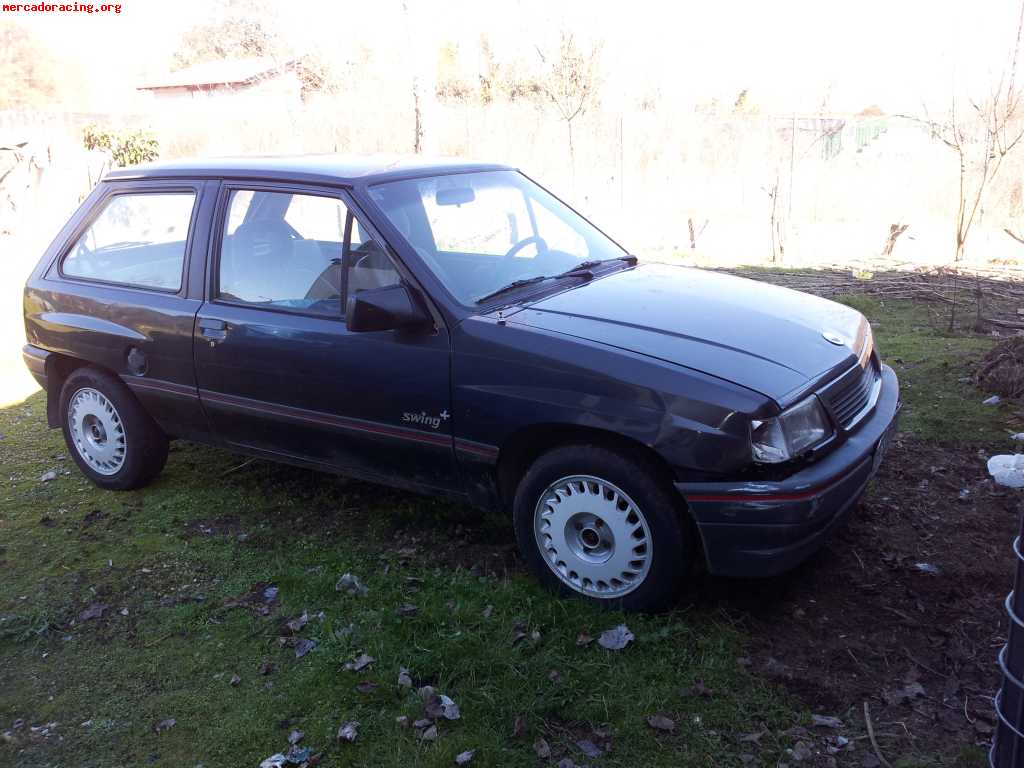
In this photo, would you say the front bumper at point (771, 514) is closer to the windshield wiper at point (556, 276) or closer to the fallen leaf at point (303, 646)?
the windshield wiper at point (556, 276)

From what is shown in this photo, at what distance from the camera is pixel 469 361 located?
3631 mm

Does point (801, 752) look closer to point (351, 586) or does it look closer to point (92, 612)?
point (351, 586)

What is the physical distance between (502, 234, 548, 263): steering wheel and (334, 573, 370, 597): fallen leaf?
5.74 feet

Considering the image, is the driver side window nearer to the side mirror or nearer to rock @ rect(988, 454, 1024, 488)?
the side mirror

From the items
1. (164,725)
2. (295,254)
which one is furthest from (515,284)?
(164,725)

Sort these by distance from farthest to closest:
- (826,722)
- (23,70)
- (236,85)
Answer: (23,70)
(236,85)
(826,722)

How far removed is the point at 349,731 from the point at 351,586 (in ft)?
3.33

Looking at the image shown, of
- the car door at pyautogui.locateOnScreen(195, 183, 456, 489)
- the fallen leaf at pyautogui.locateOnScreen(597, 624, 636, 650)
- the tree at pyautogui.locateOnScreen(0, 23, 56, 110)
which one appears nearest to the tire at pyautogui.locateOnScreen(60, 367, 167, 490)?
the car door at pyautogui.locateOnScreen(195, 183, 456, 489)

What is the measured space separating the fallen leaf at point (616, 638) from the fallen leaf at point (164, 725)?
165 centimetres

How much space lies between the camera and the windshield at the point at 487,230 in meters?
4.01

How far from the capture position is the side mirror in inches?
143

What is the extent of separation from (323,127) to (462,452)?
1858 centimetres

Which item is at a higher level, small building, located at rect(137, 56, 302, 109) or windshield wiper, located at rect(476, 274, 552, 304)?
small building, located at rect(137, 56, 302, 109)

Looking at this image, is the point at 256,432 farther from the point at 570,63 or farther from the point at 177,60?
the point at 177,60
